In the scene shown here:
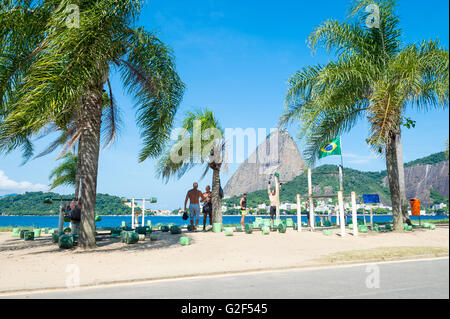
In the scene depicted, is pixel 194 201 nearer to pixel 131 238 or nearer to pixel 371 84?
pixel 131 238

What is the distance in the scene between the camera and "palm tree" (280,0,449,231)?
38.4ft

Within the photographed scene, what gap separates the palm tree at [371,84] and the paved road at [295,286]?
6553mm

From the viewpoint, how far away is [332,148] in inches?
552

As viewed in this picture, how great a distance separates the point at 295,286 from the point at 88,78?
6.33 metres

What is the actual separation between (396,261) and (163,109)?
24.6 ft

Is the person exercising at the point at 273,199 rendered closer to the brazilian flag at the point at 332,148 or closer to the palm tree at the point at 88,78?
the brazilian flag at the point at 332,148

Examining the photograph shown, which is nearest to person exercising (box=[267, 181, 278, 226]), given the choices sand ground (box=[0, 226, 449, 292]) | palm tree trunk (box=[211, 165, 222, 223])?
palm tree trunk (box=[211, 165, 222, 223])

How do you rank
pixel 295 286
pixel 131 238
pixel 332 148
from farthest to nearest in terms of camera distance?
1. pixel 332 148
2. pixel 131 238
3. pixel 295 286

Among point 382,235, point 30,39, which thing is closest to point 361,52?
point 382,235

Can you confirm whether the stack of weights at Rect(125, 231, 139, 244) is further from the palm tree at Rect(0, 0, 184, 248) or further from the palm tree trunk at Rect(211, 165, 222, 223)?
the palm tree trunk at Rect(211, 165, 222, 223)

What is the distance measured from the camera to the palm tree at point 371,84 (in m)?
11.7

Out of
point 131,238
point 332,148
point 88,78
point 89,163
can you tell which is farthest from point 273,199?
point 88,78

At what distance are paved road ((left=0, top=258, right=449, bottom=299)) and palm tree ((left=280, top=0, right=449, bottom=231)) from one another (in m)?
6.55

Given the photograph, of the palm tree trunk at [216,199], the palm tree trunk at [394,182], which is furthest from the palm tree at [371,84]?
Answer: the palm tree trunk at [216,199]
